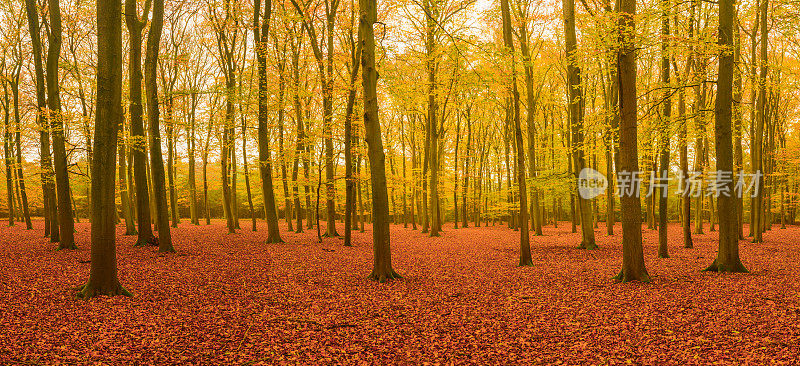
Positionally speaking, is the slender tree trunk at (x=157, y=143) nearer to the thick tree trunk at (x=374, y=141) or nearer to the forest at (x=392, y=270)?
the forest at (x=392, y=270)

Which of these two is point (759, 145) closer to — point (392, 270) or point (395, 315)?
point (392, 270)

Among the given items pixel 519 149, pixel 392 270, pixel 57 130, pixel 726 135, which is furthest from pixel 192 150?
pixel 726 135

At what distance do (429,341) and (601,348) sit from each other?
198 cm

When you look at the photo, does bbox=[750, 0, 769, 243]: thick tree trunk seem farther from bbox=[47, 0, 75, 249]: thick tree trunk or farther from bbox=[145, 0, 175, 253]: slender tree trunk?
bbox=[47, 0, 75, 249]: thick tree trunk

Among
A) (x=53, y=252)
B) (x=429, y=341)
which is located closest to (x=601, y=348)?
(x=429, y=341)

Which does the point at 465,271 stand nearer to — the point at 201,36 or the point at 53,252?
the point at 53,252

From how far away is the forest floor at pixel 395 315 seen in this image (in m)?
4.70

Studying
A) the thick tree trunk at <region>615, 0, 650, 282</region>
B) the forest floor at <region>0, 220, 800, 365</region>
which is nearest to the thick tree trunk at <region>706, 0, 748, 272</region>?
the forest floor at <region>0, 220, 800, 365</region>

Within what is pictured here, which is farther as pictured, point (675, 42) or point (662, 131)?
point (662, 131)

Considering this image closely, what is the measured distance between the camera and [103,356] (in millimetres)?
4449

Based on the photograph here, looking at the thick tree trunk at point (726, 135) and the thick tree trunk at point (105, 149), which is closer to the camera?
the thick tree trunk at point (105, 149)

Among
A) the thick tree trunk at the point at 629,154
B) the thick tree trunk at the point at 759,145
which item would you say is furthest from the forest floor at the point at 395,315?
the thick tree trunk at the point at 759,145

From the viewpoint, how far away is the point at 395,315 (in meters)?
6.50

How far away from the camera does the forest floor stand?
4699mm
